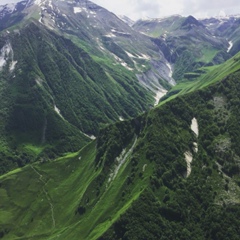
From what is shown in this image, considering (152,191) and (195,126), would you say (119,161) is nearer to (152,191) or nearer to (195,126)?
(152,191)

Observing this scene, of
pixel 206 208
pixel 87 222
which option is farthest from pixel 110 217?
pixel 206 208

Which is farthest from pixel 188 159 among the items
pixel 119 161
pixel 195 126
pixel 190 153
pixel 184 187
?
pixel 119 161

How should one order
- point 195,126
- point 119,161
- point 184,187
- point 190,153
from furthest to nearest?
1. point 195,126
2. point 119,161
3. point 190,153
4. point 184,187

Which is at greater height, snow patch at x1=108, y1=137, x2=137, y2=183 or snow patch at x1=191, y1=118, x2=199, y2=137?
snow patch at x1=191, y1=118, x2=199, y2=137

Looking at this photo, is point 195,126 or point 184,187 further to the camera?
point 195,126

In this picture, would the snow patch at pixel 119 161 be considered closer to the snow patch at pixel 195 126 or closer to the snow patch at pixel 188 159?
the snow patch at pixel 188 159

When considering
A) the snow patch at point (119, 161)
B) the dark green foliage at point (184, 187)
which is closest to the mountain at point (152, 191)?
the dark green foliage at point (184, 187)

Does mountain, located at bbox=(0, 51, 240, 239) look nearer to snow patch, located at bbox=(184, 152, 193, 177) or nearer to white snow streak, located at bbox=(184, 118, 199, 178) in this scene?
snow patch, located at bbox=(184, 152, 193, 177)

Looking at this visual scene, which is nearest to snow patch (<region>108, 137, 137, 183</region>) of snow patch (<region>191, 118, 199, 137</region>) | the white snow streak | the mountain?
the mountain
